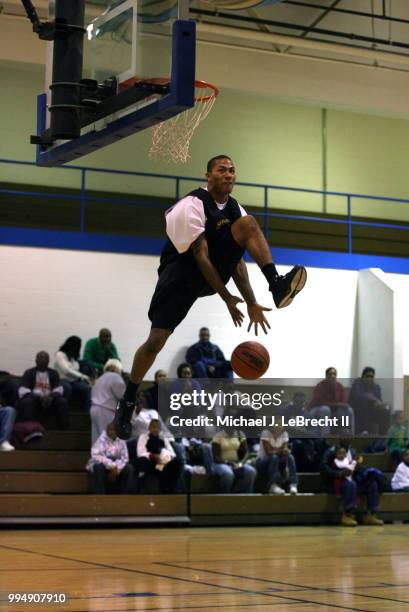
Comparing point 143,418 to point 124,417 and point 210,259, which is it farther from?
point 210,259

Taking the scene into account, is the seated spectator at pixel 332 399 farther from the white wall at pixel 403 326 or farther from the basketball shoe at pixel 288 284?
the basketball shoe at pixel 288 284

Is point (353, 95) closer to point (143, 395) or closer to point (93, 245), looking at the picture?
point (93, 245)

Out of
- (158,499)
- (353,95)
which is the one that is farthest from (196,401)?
(353,95)

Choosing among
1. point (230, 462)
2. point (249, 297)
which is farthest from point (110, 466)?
point (249, 297)

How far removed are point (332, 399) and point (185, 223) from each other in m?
10.4

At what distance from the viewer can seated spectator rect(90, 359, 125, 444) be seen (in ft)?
46.4

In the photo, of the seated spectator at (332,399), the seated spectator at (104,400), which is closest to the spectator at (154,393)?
the seated spectator at (104,400)

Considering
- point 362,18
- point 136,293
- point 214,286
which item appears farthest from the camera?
point 362,18

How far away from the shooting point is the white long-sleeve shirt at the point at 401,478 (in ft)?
49.8

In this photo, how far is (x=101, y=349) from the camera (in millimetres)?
16078

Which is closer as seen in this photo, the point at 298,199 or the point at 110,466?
the point at 110,466

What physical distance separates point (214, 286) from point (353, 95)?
14.2 m

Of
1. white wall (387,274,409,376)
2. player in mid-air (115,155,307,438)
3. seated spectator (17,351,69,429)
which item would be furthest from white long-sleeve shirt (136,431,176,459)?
player in mid-air (115,155,307,438)

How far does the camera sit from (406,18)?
1873cm
